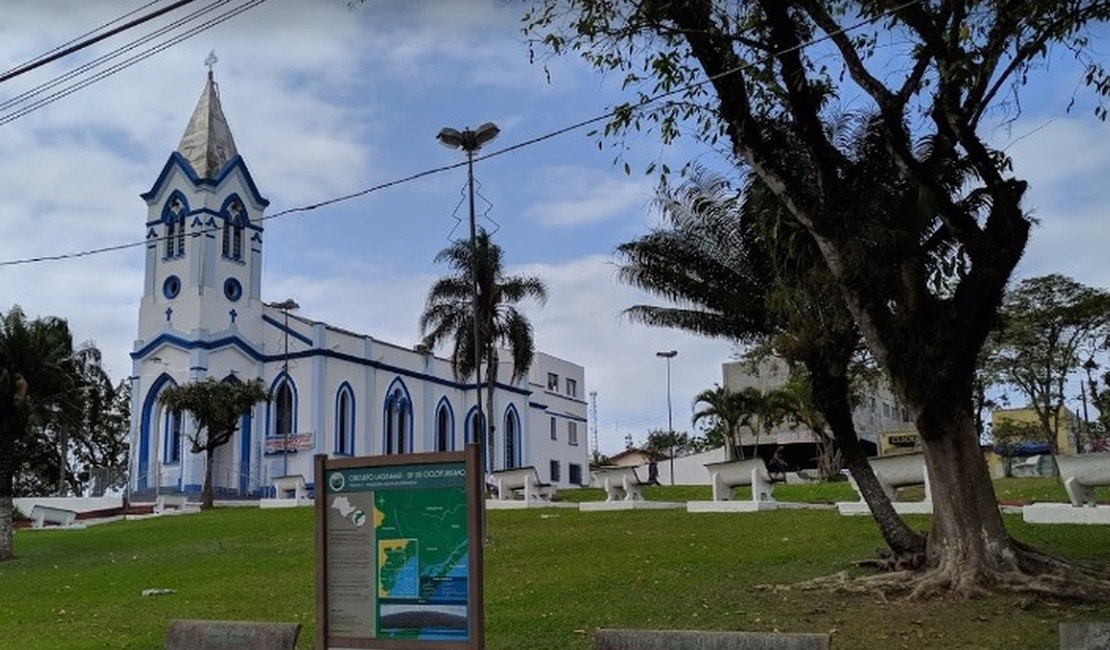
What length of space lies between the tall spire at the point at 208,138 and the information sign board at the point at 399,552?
43.2 meters

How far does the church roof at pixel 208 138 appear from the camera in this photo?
48.8 metres

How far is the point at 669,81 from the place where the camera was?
38.9 ft

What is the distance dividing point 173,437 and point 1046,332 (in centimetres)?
3283

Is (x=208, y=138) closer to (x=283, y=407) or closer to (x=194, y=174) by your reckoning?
(x=194, y=174)

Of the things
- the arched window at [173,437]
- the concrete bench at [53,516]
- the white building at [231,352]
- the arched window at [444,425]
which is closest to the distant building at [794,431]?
the arched window at [444,425]

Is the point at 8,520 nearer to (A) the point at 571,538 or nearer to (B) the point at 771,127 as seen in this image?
(A) the point at 571,538

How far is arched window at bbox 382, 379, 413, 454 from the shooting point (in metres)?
52.5

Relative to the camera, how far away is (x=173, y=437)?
151 ft

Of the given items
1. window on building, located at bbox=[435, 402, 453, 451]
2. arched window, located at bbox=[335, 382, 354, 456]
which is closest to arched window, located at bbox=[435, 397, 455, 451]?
window on building, located at bbox=[435, 402, 453, 451]

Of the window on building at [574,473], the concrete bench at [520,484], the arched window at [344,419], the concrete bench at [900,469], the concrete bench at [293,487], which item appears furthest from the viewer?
the window on building at [574,473]

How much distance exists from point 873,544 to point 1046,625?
5.75 m

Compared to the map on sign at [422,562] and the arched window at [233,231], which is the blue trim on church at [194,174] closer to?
the arched window at [233,231]

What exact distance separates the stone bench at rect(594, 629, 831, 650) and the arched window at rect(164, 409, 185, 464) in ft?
140

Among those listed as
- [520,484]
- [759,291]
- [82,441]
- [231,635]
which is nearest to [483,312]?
[520,484]
